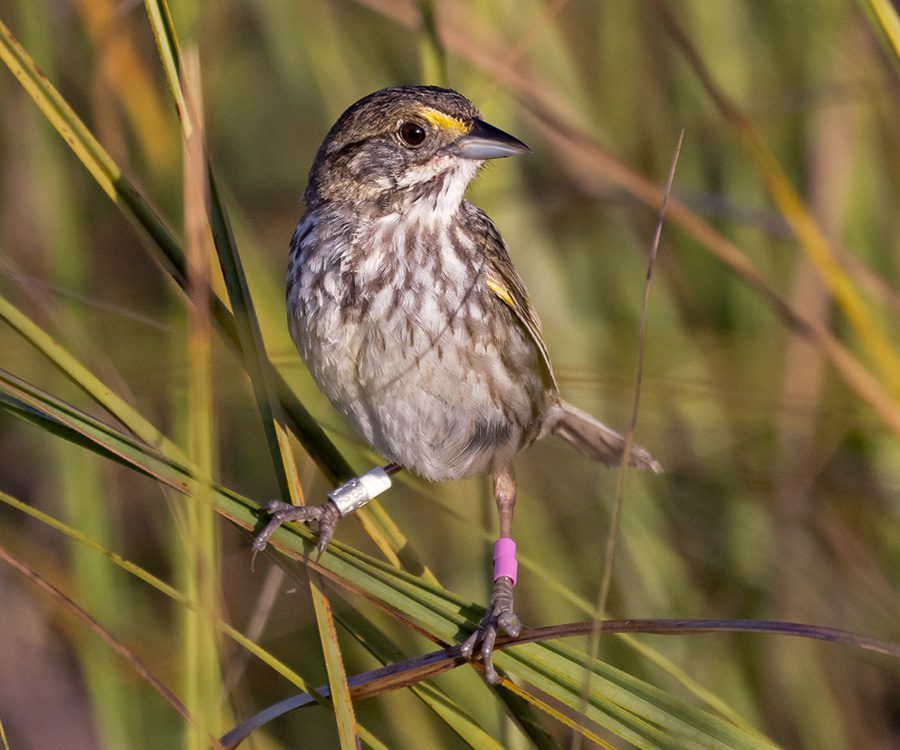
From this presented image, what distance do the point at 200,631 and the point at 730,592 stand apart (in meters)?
2.08

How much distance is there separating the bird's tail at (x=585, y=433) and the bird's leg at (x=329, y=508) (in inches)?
22.7

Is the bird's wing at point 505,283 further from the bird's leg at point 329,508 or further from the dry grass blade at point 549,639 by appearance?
the dry grass blade at point 549,639

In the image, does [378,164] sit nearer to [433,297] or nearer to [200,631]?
[433,297]

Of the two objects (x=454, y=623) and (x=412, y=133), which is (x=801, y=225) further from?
(x=454, y=623)

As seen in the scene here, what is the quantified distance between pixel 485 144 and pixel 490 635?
127 centimetres

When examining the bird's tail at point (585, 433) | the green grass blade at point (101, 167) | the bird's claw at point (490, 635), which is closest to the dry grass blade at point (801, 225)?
the bird's tail at point (585, 433)

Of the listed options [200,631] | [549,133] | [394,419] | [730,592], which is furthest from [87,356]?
[730,592]

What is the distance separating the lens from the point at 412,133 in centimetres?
297

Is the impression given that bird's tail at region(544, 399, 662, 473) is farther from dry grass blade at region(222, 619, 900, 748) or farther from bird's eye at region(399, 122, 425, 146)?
dry grass blade at region(222, 619, 900, 748)

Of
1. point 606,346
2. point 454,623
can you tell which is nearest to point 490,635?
point 454,623

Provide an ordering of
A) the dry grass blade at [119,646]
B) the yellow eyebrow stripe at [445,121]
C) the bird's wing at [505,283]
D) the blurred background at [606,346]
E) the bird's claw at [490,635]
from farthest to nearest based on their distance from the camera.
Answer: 1. the blurred background at [606,346]
2. the bird's wing at [505,283]
3. the yellow eyebrow stripe at [445,121]
4. the bird's claw at [490,635]
5. the dry grass blade at [119,646]

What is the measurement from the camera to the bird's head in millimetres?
2898

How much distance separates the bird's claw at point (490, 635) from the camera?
6.91 ft

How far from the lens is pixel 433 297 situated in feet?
9.51
